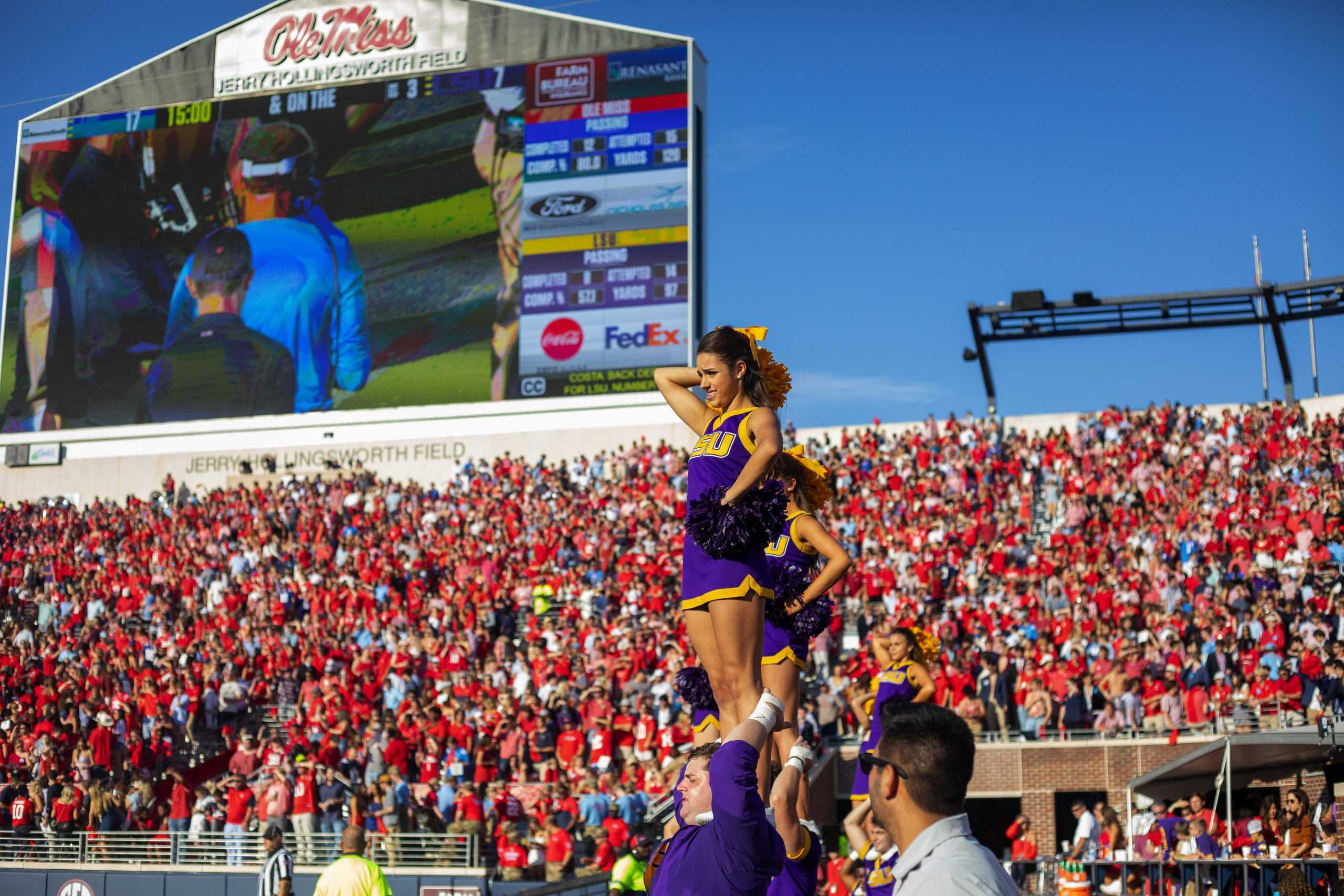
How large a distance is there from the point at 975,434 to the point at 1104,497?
338 cm

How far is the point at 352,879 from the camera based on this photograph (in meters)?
9.24

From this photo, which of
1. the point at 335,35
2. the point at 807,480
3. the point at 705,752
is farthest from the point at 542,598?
the point at 705,752

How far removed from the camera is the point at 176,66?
36.6m

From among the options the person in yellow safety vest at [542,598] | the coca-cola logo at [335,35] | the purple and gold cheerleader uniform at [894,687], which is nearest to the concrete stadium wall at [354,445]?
the person in yellow safety vest at [542,598]

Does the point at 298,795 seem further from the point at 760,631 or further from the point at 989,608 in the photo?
the point at 760,631

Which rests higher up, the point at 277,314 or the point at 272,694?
the point at 277,314

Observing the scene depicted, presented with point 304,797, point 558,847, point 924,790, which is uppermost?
point 924,790

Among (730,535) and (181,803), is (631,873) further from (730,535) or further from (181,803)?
(181,803)

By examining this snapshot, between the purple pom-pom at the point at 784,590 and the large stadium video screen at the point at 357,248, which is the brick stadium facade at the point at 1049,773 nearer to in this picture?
the purple pom-pom at the point at 784,590

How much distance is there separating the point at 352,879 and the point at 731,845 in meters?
5.93

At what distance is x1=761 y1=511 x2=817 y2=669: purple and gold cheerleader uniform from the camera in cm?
641

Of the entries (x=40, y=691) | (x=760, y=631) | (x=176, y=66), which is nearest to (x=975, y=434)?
(x=40, y=691)

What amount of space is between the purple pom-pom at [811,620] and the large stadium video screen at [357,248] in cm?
2324

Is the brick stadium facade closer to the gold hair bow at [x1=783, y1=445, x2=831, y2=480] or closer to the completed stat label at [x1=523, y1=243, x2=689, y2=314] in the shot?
the gold hair bow at [x1=783, y1=445, x2=831, y2=480]
